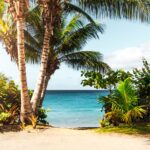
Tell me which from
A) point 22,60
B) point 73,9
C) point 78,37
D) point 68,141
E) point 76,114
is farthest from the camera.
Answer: point 76,114

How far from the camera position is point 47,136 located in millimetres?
12703

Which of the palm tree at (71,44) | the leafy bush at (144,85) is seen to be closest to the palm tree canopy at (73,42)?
the palm tree at (71,44)

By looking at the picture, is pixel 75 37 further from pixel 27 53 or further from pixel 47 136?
pixel 47 136

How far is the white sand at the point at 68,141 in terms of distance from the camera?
1082 centimetres

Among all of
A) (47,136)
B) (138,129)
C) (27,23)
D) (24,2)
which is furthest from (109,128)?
(27,23)

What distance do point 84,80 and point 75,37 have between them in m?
5.71

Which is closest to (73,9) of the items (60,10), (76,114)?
(60,10)

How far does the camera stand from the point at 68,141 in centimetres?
1170

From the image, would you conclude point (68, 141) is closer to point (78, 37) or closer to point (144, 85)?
point (144, 85)

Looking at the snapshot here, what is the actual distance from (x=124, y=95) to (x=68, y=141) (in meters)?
3.73

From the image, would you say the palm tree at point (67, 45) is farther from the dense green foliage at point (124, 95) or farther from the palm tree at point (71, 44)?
the dense green foliage at point (124, 95)

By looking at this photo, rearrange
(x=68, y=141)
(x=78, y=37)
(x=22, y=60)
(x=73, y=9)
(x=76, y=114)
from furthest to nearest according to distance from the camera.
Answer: (x=76, y=114)
(x=78, y=37)
(x=73, y=9)
(x=22, y=60)
(x=68, y=141)

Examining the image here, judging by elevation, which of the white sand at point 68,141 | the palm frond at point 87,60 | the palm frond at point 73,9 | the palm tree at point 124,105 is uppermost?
the palm frond at point 73,9

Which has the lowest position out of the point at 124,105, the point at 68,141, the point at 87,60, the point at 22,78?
the point at 68,141
